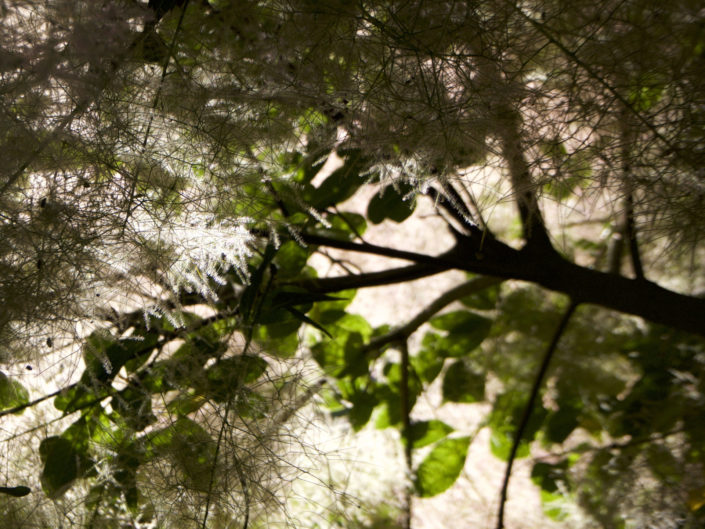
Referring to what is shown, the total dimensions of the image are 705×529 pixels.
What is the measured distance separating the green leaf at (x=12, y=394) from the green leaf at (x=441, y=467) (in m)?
0.39

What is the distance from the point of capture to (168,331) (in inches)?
20.1

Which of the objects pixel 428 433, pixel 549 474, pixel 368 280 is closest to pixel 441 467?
pixel 428 433

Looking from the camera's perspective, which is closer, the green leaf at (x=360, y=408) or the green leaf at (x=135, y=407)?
the green leaf at (x=135, y=407)

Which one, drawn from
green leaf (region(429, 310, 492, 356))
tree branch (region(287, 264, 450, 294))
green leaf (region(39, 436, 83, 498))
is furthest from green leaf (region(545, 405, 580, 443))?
green leaf (region(39, 436, 83, 498))

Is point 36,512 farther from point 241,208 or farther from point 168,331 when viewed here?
point 241,208

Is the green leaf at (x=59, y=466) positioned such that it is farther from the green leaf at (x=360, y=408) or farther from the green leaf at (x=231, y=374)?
the green leaf at (x=360, y=408)

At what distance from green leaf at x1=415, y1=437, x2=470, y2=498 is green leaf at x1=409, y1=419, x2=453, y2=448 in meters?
0.01

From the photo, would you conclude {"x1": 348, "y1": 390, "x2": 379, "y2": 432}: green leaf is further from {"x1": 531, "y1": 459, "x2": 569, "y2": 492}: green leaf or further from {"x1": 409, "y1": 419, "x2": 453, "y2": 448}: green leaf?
{"x1": 531, "y1": 459, "x2": 569, "y2": 492}: green leaf

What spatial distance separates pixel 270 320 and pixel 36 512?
0.78 feet

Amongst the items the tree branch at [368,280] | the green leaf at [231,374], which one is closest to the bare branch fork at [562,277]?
the tree branch at [368,280]

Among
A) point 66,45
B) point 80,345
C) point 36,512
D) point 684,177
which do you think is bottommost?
point 36,512

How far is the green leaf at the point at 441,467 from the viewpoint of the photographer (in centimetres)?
67

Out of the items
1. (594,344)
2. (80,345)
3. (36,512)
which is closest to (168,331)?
(80,345)

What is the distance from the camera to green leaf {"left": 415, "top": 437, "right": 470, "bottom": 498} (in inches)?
26.4
